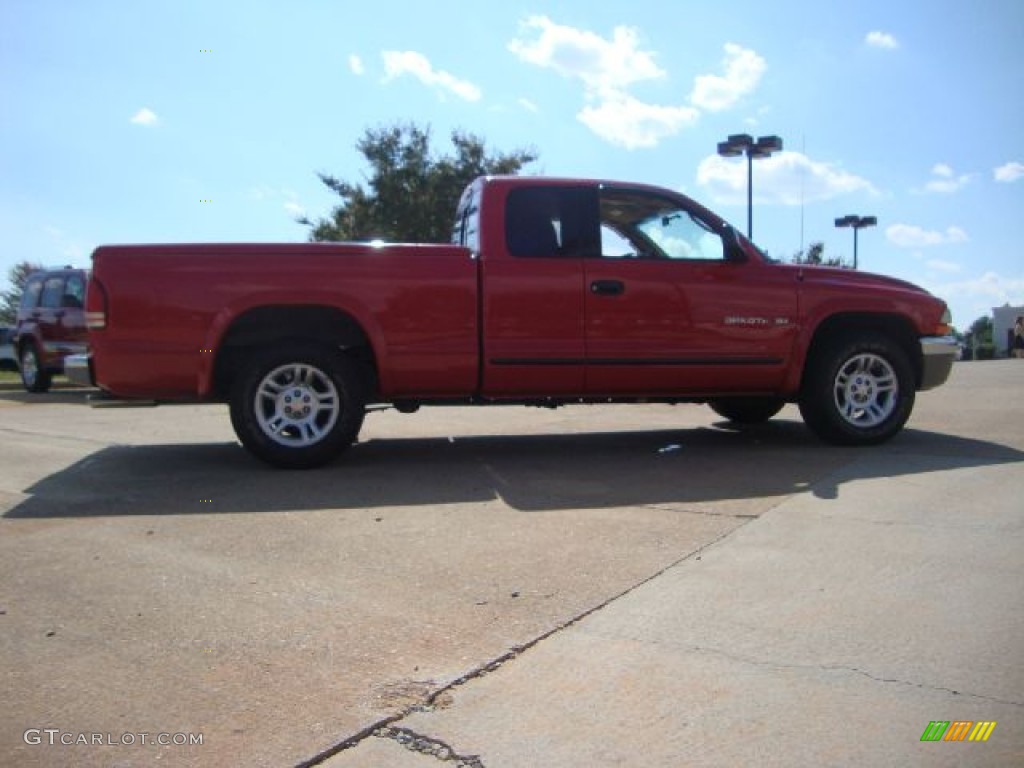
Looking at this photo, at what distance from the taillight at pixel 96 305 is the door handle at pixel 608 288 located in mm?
3306

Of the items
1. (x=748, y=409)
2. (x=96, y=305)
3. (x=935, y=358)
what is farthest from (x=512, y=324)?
(x=935, y=358)

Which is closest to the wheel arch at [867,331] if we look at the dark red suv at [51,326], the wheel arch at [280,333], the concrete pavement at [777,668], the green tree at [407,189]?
the concrete pavement at [777,668]

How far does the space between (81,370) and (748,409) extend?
5.61 metres

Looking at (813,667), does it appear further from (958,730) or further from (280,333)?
(280,333)

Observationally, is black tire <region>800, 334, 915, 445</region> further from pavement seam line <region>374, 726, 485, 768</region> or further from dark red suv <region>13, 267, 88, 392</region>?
dark red suv <region>13, 267, 88, 392</region>

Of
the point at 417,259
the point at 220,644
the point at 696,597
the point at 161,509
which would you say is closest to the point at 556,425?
the point at 417,259

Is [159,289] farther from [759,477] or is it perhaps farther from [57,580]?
[759,477]

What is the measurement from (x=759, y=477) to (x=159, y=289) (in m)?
4.14

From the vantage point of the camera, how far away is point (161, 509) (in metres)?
5.09

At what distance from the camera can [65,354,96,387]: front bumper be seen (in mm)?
6055

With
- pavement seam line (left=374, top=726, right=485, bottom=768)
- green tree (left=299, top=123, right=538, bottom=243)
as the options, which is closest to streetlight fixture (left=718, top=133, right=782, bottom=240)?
green tree (left=299, top=123, right=538, bottom=243)

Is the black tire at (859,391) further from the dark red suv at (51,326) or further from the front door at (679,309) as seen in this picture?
the dark red suv at (51,326)

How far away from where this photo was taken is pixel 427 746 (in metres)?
2.43

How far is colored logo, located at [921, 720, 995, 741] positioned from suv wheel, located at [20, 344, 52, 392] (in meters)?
14.0
